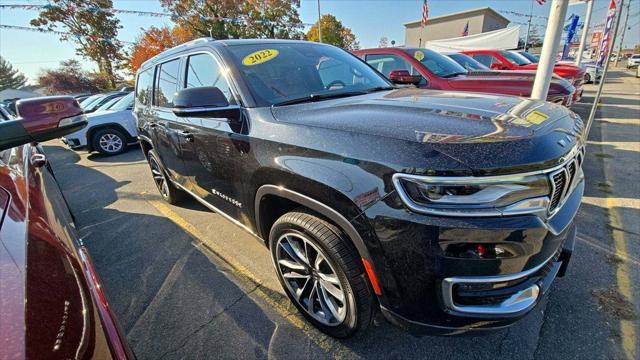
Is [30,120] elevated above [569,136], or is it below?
above

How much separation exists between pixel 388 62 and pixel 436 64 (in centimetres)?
84

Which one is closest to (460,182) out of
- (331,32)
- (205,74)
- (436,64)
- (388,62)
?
(205,74)

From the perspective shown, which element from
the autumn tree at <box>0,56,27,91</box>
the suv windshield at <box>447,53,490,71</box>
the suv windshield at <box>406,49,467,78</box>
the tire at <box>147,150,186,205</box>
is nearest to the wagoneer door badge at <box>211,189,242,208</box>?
the tire at <box>147,150,186,205</box>

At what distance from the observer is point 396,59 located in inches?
218

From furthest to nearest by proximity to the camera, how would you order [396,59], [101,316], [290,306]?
[396,59]
[290,306]
[101,316]

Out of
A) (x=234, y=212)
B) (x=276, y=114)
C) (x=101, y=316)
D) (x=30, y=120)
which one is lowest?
(x=234, y=212)

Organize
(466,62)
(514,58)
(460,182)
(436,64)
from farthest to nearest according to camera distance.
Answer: (514,58)
(466,62)
(436,64)
(460,182)

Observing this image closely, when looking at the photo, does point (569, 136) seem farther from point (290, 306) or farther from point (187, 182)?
point (187, 182)

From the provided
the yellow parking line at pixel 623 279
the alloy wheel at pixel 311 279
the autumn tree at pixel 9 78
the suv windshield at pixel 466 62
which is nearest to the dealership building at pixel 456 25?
the suv windshield at pixel 466 62

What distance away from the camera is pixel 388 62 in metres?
5.69

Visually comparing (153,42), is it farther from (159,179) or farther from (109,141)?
(159,179)

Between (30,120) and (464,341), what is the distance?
264 centimetres

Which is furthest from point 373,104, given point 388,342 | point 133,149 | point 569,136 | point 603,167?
point 133,149

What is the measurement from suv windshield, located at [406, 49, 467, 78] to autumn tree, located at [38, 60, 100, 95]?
134 feet
